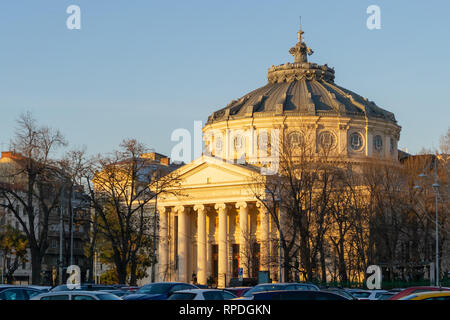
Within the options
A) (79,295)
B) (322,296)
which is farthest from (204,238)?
(322,296)

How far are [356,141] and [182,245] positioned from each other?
91.2ft

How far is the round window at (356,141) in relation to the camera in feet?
349

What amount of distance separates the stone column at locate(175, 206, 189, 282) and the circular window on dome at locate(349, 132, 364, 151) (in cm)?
2509

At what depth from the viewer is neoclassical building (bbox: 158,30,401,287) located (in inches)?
3573

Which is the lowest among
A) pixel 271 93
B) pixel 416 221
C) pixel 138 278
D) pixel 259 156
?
pixel 138 278

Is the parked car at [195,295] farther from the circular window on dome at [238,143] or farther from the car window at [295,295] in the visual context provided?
the circular window on dome at [238,143]

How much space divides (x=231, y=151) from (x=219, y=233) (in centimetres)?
1967

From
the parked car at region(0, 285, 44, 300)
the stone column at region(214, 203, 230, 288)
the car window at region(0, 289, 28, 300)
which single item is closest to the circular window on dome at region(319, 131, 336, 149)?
the stone column at region(214, 203, 230, 288)

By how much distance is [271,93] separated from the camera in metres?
113

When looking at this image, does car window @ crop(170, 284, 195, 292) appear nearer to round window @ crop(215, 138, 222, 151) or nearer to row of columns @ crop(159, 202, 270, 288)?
row of columns @ crop(159, 202, 270, 288)

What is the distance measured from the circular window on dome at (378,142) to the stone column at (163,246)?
3062 centimetres

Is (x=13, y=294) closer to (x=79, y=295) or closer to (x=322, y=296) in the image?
(x=79, y=295)
